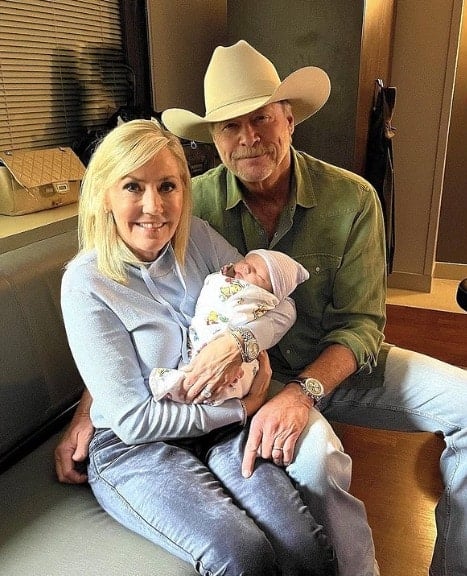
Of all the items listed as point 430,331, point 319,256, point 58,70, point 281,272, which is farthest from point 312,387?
point 430,331

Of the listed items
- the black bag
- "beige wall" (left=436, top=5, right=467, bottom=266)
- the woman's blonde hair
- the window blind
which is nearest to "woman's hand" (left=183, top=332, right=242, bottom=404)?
the woman's blonde hair

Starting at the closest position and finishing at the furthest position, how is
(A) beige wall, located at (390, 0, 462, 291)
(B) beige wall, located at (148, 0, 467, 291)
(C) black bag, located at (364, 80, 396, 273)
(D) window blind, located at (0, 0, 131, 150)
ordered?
(D) window blind, located at (0, 0, 131, 150) < (B) beige wall, located at (148, 0, 467, 291) < (C) black bag, located at (364, 80, 396, 273) < (A) beige wall, located at (390, 0, 462, 291)

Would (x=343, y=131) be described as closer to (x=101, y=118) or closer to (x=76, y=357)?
→ (x=101, y=118)

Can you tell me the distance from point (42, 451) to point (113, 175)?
2.20 ft

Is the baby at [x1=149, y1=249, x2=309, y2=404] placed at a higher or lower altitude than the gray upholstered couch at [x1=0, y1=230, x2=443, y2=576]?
higher

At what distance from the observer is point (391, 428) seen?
1491 millimetres

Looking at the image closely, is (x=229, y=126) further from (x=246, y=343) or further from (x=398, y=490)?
(x=398, y=490)

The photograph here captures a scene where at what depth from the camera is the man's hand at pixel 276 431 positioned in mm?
1141

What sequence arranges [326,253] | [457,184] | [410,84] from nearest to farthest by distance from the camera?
[326,253] < [410,84] < [457,184]

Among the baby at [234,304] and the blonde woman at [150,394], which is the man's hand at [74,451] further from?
the baby at [234,304]

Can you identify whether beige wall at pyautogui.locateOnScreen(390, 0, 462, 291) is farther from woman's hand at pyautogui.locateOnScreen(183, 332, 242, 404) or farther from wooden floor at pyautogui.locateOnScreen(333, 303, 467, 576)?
woman's hand at pyautogui.locateOnScreen(183, 332, 242, 404)

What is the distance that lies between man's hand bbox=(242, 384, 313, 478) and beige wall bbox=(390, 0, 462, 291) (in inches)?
100

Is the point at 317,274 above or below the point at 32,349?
above

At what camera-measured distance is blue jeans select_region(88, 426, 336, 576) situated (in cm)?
99
